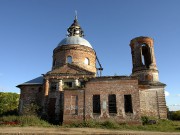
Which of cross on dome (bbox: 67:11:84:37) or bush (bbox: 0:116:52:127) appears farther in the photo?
cross on dome (bbox: 67:11:84:37)

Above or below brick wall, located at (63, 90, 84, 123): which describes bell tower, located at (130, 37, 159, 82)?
above

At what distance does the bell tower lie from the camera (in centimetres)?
2159

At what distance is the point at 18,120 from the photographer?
1670 cm

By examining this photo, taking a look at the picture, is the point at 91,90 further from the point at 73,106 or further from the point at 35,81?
the point at 35,81

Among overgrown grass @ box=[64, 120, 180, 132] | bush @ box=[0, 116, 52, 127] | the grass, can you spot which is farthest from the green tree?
overgrown grass @ box=[64, 120, 180, 132]

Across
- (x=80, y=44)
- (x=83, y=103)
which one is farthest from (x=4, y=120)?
(x=80, y=44)

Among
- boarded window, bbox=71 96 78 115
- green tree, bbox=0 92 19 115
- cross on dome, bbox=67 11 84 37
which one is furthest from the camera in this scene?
cross on dome, bbox=67 11 84 37

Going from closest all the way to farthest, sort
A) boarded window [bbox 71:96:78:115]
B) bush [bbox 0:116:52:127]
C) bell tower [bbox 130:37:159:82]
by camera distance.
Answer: bush [bbox 0:116:52:127] < boarded window [bbox 71:96:78:115] < bell tower [bbox 130:37:159:82]

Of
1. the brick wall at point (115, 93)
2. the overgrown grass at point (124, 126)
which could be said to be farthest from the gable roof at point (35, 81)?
the overgrown grass at point (124, 126)

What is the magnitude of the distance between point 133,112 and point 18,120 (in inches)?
418

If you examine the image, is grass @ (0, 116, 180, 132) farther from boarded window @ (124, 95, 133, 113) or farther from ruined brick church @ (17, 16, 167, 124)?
boarded window @ (124, 95, 133, 113)

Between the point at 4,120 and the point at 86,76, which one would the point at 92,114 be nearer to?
the point at 86,76

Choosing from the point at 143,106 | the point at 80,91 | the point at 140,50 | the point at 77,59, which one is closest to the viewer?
the point at 80,91

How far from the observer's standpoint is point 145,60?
80.4 ft
